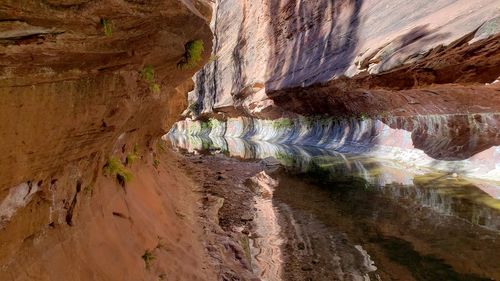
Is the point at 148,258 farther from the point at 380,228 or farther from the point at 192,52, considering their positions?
the point at 380,228

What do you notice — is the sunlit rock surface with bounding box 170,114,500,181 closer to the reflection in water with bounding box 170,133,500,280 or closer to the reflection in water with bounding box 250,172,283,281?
the reflection in water with bounding box 170,133,500,280

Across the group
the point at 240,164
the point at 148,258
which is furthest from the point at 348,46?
the point at 148,258

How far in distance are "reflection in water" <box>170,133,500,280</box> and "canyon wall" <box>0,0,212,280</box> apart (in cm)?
271

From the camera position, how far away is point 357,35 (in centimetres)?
1527

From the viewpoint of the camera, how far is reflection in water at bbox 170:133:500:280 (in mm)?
5406

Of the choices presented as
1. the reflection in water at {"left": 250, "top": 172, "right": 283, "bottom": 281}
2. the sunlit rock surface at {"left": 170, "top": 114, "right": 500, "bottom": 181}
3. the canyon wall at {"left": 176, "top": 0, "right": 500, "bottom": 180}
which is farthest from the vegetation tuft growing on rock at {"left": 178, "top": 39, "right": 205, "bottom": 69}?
the sunlit rock surface at {"left": 170, "top": 114, "right": 500, "bottom": 181}

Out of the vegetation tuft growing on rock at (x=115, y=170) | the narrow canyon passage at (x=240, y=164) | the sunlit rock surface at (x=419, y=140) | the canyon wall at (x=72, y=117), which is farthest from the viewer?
the sunlit rock surface at (x=419, y=140)

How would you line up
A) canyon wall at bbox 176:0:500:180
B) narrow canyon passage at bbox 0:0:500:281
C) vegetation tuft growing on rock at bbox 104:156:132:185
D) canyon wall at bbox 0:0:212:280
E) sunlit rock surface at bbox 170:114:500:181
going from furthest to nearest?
1. sunlit rock surface at bbox 170:114:500:181
2. canyon wall at bbox 176:0:500:180
3. vegetation tuft growing on rock at bbox 104:156:132:185
4. narrow canyon passage at bbox 0:0:500:281
5. canyon wall at bbox 0:0:212:280

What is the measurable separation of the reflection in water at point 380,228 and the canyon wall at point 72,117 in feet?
8.88

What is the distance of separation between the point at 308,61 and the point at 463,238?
1521cm

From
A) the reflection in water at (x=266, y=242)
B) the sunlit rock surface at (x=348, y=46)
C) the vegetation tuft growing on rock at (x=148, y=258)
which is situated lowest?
the reflection in water at (x=266, y=242)

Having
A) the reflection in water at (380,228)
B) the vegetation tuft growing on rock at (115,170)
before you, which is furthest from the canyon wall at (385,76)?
the vegetation tuft growing on rock at (115,170)

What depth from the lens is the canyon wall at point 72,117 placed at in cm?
244

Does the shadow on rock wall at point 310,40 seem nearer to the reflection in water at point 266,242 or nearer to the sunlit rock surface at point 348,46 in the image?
the sunlit rock surface at point 348,46
